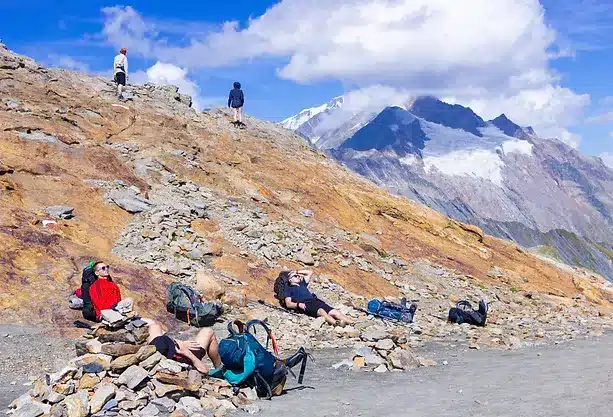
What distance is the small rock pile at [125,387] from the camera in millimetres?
9102

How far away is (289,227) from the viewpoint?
24922mm

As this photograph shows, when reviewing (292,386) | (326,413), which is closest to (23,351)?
(292,386)

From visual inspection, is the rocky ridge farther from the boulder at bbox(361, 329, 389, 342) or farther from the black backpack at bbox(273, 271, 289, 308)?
the black backpack at bbox(273, 271, 289, 308)

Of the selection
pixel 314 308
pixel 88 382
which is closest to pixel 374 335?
pixel 314 308

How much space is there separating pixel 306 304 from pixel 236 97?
21.6 meters

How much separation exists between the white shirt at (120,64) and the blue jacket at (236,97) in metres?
6.43

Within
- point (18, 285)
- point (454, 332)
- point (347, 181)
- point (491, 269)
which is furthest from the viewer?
point (347, 181)

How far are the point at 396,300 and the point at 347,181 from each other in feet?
43.2

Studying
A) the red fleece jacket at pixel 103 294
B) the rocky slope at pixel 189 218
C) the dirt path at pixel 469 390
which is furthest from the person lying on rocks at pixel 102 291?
the dirt path at pixel 469 390

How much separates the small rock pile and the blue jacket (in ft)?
91.8

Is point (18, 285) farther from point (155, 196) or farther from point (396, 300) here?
point (396, 300)

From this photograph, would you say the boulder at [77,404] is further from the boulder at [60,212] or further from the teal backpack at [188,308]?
the boulder at [60,212]

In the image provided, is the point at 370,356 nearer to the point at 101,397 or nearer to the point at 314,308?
the point at 314,308

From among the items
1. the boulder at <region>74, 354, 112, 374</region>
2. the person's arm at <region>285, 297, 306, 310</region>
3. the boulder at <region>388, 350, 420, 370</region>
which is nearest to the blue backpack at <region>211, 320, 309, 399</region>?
the boulder at <region>74, 354, 112, 374</region>
